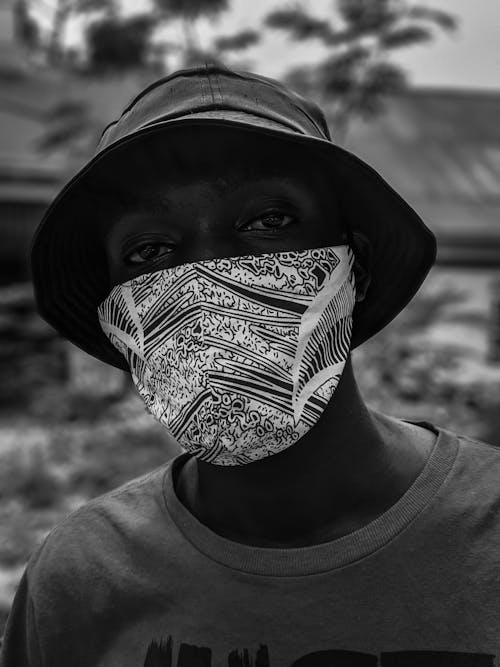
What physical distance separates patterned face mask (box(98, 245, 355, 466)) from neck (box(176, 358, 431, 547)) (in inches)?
4.3

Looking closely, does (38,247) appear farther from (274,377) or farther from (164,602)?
Answer: (164,602)

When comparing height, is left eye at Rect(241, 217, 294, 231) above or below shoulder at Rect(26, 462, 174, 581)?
above

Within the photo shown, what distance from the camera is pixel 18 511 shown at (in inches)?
201

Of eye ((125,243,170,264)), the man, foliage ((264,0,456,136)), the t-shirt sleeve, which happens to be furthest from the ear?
foliage ((264,0,456,136))

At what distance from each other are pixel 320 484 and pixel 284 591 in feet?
0.69

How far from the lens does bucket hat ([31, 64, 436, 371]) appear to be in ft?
4.69

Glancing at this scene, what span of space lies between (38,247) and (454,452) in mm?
862

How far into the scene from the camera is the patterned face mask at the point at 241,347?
134 centimetres

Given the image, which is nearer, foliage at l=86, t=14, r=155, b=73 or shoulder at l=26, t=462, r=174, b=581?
shoulder at l=26, t=462, r=174, b=581

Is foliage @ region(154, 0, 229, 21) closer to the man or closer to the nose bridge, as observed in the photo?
the man

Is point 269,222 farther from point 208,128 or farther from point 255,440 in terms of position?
point 255,440

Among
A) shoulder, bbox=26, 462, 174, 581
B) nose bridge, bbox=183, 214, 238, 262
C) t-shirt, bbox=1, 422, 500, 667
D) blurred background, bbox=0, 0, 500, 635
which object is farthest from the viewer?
blurred background, bbox=0, 0, 500, 635

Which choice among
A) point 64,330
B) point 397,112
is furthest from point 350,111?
point 64,330

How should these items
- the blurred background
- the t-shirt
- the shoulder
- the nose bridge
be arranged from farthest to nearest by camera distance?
the blurred background, the shoulder, the nose bridge, the t-shirt
